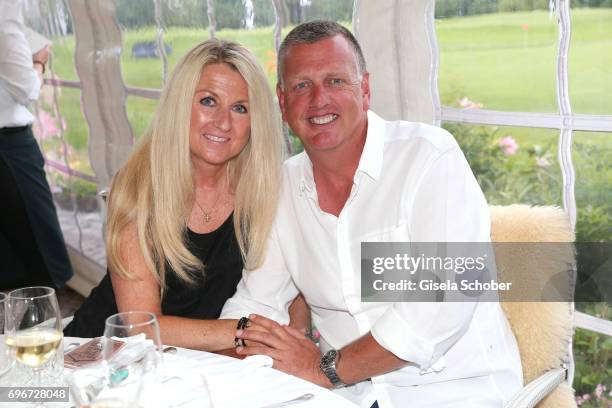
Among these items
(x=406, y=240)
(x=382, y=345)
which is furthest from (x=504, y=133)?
(x=382, y=345)

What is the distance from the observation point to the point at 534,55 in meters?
2.14

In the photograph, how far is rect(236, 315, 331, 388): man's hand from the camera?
190 cm

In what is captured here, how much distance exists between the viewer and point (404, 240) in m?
1.91

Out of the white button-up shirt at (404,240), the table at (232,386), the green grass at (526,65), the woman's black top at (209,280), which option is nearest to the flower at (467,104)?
the green grass at (526,65)

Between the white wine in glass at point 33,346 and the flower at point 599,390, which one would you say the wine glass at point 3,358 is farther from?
the flower at point 599,390

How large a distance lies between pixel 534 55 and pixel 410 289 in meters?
0.78

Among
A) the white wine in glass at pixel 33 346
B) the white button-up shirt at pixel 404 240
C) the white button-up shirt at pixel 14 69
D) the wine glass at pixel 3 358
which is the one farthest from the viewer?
the white button-up shirt at pixel 14 69

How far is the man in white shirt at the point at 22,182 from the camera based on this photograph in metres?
3.85

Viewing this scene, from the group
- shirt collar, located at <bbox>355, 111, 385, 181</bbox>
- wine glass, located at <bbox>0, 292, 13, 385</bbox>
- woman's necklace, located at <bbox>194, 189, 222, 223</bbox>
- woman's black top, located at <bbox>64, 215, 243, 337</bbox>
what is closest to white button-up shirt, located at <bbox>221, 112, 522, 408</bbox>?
shirt collar, located at <bbox>355, 111, 385, 181</bbox>

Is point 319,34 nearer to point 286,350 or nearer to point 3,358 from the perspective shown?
point 286,350

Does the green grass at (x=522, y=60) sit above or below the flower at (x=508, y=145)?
above

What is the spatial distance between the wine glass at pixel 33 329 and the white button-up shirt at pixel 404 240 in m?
0.78

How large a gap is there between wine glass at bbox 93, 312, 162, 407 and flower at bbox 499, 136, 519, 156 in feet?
4.57

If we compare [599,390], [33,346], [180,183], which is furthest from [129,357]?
[599,390]
